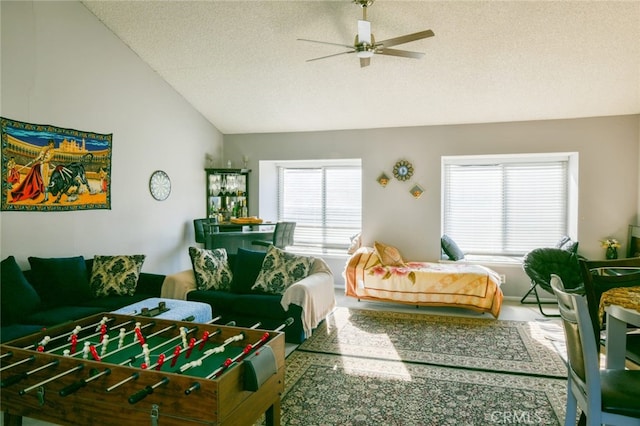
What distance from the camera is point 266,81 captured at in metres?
5.50

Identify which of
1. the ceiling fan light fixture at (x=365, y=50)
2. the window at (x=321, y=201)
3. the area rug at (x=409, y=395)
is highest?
the ceiling fan light fixture at (x=365, y=50)

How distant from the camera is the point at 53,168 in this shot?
4391 mm

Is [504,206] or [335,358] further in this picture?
[504,206]

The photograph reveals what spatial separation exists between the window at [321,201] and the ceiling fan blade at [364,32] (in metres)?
3.60

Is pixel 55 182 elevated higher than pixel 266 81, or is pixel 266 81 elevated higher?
pixel 266 81

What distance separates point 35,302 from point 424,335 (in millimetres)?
3703

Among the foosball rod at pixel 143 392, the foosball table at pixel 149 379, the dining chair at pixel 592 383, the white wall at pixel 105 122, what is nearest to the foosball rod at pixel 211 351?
the foosball table at pixel 149 379

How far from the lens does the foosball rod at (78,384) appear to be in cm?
170

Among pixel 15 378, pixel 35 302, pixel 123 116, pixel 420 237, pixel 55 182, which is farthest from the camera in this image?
pixel 420 237

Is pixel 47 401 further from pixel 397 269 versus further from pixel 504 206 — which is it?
pixel 504 206

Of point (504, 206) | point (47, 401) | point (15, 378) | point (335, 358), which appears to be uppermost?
point (504, 206)

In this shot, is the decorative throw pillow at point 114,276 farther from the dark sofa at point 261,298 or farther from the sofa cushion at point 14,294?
the sofa cushion at point 14,294

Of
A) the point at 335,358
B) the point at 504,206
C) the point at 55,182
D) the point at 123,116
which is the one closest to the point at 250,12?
the point at 123,116

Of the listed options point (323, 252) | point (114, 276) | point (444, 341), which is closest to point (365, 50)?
point (444, 341)
